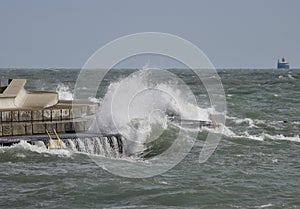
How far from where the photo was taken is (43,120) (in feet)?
62.3

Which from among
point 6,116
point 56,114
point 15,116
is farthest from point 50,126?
point 6,116

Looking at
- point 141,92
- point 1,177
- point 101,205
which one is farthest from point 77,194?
point 141,92

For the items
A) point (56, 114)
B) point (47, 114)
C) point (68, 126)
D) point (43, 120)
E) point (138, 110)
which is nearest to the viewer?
point (68, 126)

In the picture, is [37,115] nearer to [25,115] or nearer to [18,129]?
[25,115]

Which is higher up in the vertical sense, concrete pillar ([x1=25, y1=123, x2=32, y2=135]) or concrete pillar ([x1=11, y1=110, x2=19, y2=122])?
concrete pillar ([x1=11, y1=110, x2=19, y2=122])

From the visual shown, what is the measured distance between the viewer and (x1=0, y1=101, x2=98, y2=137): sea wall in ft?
59.4

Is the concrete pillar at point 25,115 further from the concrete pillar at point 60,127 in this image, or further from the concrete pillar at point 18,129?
the concrete pillar at point 60,127

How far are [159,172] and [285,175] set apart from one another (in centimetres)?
262

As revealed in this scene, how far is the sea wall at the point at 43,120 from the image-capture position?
18.1m

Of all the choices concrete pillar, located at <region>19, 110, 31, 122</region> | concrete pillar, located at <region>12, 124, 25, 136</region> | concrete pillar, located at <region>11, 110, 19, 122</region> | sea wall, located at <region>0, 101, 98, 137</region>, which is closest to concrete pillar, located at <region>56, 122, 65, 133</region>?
sea wall, located at <region>0, 101, 98, 137</region>

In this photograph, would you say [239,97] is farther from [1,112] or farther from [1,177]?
[1,177]

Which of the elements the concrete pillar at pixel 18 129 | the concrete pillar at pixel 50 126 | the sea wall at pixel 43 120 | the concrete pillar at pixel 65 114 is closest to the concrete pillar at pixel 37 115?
the sea wall at pixel 43 120

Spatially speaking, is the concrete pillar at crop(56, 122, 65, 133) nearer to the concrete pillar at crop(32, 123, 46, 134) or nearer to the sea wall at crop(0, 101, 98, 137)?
the sea wall at crop(0, 101, 98, 137)

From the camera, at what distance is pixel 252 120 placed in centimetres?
3042
